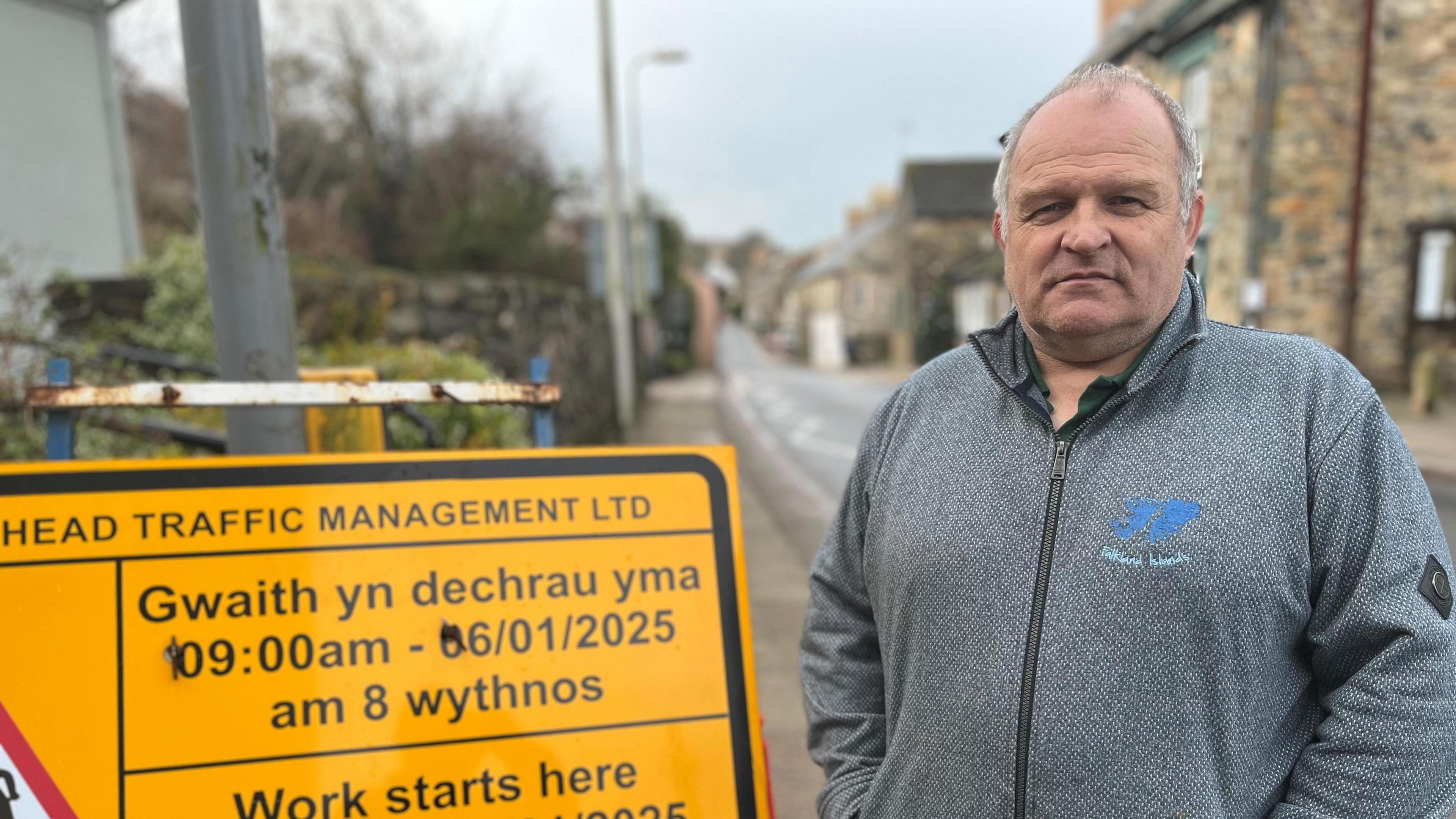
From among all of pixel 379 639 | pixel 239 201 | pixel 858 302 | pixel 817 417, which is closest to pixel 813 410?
pixel 817 417

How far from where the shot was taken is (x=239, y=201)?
2.30 meters

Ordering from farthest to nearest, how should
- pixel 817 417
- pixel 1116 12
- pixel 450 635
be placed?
1. pixel 1116 12
2. pixel 817 417
3. pixel 450 635

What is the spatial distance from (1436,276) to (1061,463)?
14594 mm

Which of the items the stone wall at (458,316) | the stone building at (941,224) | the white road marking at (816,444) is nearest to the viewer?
the stone wall at (458,316)

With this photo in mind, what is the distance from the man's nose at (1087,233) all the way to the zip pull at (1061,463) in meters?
0.28

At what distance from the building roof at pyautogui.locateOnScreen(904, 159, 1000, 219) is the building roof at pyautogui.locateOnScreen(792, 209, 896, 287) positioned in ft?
15.3

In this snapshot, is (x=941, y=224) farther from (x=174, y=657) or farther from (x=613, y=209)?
(x=174, y=657)

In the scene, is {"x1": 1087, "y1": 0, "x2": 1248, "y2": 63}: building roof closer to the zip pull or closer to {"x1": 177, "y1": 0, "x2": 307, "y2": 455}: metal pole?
{"x1": 177, "y1": 0, "x2": 307, "y2": 455}: metal pole

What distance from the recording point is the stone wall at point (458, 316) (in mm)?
6223

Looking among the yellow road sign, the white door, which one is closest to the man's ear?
the yellow road sign

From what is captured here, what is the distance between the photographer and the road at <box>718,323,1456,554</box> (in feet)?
28.8

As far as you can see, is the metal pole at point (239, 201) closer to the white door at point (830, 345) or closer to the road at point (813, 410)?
the road at point (813, 410)

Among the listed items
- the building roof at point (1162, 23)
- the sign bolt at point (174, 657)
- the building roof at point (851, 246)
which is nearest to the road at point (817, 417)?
Result: the sign bolt at point (174, 657)

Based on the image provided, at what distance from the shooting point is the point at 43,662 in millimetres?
1556
